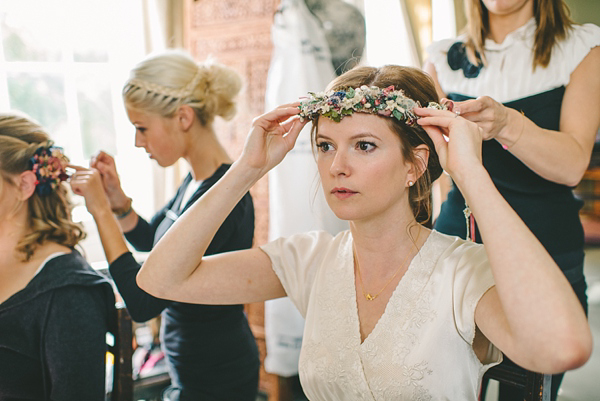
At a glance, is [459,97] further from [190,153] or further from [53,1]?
[53,1]

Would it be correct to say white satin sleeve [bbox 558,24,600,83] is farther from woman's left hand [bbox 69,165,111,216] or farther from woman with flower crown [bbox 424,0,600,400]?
woman's left hand [bbox 69,165,111,216]

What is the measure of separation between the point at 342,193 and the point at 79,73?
2.70 metres

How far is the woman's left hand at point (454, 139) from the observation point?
1048mm

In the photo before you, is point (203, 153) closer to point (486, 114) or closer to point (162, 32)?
point (486, 114)

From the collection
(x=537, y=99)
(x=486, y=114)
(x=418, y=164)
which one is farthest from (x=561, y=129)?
(x=418, y=164)

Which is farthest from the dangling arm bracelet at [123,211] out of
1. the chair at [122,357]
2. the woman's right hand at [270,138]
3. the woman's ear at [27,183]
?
the woman's right hand at [270,138]

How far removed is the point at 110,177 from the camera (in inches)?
77.2

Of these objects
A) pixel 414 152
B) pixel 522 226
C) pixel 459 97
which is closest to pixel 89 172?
pixel 414 152

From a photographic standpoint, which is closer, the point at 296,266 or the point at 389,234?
the point at 389,234

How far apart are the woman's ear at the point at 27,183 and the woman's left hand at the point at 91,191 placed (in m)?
0.11

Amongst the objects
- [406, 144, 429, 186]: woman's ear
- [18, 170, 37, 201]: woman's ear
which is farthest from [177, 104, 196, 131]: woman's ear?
[406, 144, 429, 186]: woman's ear

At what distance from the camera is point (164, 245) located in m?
1.34

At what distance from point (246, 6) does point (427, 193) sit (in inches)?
76.6

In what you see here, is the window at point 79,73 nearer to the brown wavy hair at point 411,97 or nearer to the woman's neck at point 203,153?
the woman's neck at point 203,153
